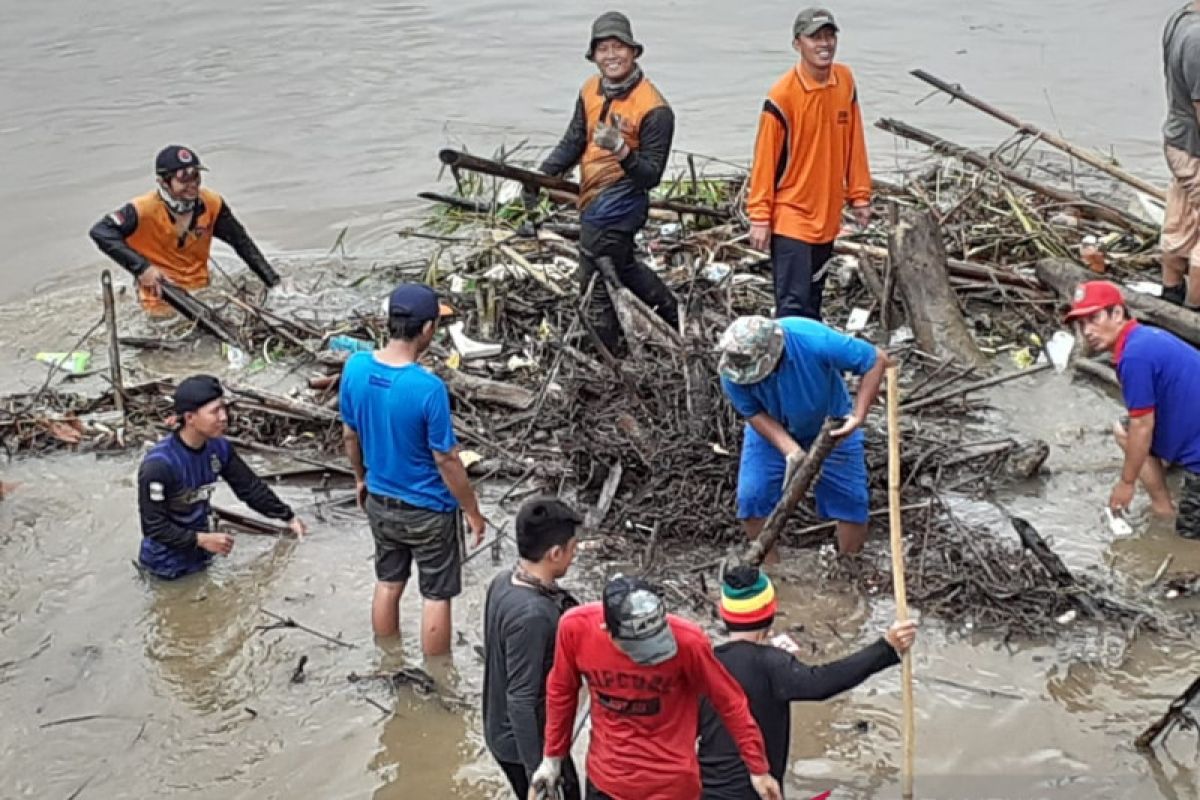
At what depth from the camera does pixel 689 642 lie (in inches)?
160

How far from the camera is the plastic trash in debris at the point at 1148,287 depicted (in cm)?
932

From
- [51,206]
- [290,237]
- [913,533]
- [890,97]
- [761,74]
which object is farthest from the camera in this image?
[761,74]

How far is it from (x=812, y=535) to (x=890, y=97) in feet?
36.4

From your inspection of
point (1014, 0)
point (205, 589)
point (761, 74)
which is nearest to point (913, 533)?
point (205, 589)

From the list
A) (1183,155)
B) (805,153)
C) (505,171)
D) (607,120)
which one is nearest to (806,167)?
(805,153)

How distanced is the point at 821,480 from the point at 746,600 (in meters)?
2.56

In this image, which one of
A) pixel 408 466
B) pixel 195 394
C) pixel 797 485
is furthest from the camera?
pixel 195 394

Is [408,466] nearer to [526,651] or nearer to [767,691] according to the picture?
[526,651]

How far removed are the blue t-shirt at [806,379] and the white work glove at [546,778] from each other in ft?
7.87

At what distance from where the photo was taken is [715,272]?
973 cm

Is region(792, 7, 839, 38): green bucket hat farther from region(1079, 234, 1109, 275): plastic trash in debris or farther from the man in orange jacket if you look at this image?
the man in orange jacket

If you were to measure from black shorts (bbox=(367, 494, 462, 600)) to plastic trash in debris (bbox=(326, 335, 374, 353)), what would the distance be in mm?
3280

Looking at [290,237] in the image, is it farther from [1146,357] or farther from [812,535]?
[1146,357]

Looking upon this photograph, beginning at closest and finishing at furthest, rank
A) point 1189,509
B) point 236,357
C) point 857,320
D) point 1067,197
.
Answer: point 1189,509 → point 857,320 → point 236,357 → point 1067,197
